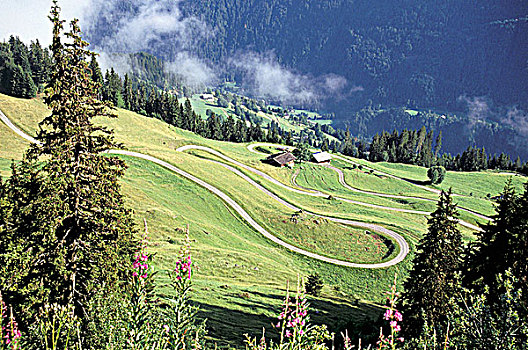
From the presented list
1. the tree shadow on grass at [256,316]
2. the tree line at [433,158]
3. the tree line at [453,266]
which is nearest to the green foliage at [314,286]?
the tree shadow on grass at [256,316]

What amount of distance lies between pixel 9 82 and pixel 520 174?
220809 millimetres

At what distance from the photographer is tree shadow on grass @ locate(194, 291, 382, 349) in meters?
21.8

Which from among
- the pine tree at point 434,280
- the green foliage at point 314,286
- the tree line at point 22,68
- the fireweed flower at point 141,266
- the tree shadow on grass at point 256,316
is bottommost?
the green foliage at point 314,286

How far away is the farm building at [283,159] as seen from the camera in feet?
395

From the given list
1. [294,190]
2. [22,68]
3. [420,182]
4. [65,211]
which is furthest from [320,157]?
[65,211]

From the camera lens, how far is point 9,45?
154 metres

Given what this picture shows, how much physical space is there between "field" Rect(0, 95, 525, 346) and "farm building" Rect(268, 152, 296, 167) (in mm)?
4688

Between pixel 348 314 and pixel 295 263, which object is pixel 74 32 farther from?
pixel 295 263

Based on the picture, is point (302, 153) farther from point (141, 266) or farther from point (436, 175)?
point (141, 266)

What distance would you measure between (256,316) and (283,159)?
95455mm

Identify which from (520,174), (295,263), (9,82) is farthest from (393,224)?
(520,174)

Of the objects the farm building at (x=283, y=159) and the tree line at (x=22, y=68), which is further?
the farm building at (x=283, y=159)

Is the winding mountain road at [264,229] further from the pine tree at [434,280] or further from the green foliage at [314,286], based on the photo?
the pine tree at [434,280]

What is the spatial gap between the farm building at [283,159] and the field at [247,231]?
469 cm
